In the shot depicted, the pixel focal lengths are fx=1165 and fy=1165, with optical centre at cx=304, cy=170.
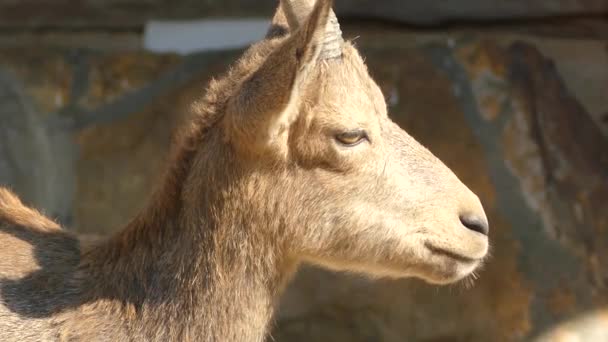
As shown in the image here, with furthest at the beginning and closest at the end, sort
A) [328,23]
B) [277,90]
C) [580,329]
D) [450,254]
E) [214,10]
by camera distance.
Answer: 1. [214,10]
2. [580,329]
3. [450,254]
4. [328,23]
5. [277,90]

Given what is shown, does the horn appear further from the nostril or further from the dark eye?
the nostril

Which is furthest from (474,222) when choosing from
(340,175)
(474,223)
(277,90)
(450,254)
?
(277,90)

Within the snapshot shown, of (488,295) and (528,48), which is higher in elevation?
(528,48)

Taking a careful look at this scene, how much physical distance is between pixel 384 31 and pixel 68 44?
4.91 feet

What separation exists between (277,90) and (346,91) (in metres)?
0.31

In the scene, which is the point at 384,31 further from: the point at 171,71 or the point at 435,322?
the point at 435,322

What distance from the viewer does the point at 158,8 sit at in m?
5.26

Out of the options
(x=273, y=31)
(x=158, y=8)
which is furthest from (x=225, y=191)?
(x=158, y=8)

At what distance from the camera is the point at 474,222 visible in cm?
340

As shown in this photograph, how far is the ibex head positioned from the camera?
3172 millimetres

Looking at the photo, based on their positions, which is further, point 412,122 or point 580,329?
point 412,122

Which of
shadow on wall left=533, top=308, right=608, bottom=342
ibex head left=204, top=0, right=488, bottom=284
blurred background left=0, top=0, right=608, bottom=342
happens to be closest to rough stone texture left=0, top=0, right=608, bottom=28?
blurred background left=0, top=0, right=608, bottom=342

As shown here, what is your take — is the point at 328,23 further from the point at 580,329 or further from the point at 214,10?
the point at 580,329

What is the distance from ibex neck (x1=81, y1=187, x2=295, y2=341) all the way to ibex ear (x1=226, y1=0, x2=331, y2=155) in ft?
0.80
